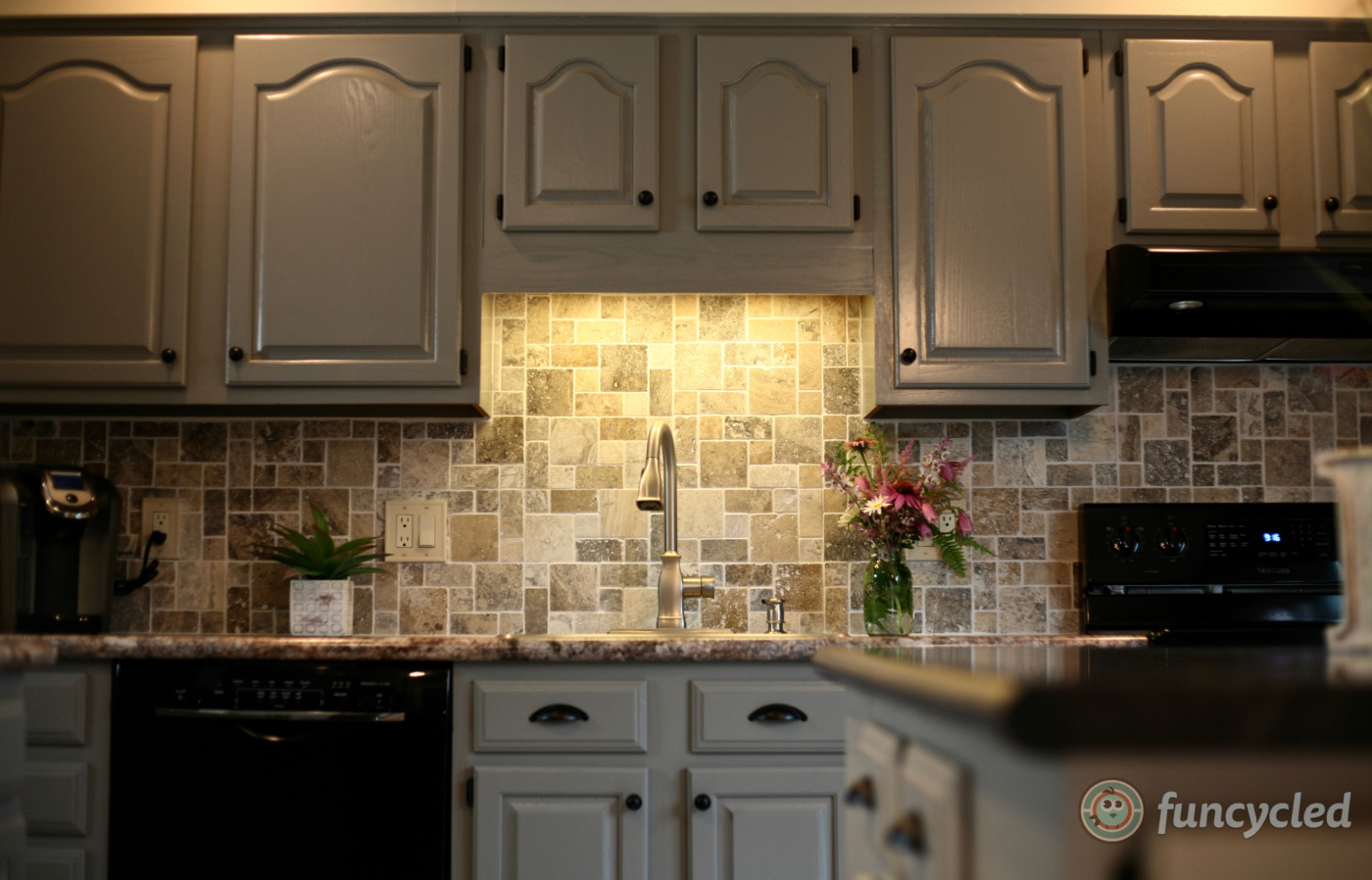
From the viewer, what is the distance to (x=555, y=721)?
6.49 feet

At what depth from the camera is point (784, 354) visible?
2.66 metres

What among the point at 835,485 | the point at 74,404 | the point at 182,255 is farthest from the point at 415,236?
the point at 835,485

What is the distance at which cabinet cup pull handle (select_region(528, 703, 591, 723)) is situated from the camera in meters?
1.97

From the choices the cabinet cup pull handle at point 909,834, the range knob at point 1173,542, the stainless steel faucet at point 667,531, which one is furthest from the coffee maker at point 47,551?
the range knob at point 1173,542

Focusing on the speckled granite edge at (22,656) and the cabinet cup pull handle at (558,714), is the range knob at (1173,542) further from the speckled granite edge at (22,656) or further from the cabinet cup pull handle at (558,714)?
the speckled granite edge at (22,656)

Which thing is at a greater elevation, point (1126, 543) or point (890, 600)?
point (1126, 543)

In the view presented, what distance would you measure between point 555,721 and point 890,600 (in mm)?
865

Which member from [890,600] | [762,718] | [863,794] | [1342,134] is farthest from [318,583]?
[1342,134]

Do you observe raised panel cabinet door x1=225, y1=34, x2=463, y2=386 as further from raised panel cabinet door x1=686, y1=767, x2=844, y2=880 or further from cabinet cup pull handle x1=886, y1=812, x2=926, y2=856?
cabinet cup pull handle x1=886, y1=812, x2=926, y2=856

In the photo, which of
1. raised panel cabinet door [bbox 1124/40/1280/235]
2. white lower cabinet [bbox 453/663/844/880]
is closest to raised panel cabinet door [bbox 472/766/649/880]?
white lower cabinet [bbox 453/663/844/880]

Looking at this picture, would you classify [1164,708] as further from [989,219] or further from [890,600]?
[989,219]

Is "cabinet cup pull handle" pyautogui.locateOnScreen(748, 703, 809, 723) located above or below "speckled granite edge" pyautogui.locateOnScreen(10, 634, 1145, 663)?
below

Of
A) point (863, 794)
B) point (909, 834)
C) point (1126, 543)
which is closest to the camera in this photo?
point (909, 834)

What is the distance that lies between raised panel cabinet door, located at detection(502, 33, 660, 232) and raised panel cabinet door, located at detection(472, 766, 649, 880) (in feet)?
3.96
